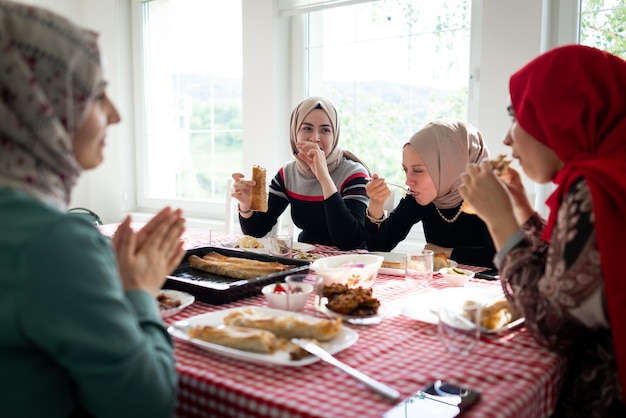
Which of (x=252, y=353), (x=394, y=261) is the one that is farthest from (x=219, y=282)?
(x=394, y=261)

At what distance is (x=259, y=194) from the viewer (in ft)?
9.06

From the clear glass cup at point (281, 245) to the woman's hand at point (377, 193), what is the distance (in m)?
0.49

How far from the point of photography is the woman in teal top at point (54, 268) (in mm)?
825

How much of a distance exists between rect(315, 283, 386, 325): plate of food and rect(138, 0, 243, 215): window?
3.06 metres

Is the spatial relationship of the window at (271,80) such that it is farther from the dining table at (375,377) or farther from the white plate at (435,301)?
the dining table at (375,377)

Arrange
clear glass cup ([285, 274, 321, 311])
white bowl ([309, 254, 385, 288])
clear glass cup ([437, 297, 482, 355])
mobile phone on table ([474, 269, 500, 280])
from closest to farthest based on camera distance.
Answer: clear glass cup ([437, 297, 482, 355]) → clear glass cup ([285, 274, 321, 311]) → white bowl ([309, 254, 385, 288]) → mobile phone on table ([474, 269, 500, 280])

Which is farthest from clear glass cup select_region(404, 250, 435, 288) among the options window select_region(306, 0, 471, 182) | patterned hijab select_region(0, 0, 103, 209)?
window select_region(306, 0, 471, 182)

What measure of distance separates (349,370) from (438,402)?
11.2 inches

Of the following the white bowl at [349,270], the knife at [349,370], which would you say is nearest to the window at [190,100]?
the white bowl at [349,270]

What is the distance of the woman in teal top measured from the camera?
825mm

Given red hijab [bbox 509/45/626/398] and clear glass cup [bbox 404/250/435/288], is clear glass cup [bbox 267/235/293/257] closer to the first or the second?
clear glass cup [bbox 404/250/435/288]

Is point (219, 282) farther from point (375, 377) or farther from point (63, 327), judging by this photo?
point (63, 327)

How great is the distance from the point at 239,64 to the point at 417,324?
329 cm

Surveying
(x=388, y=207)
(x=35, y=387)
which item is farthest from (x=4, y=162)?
(x=388, y=207)
